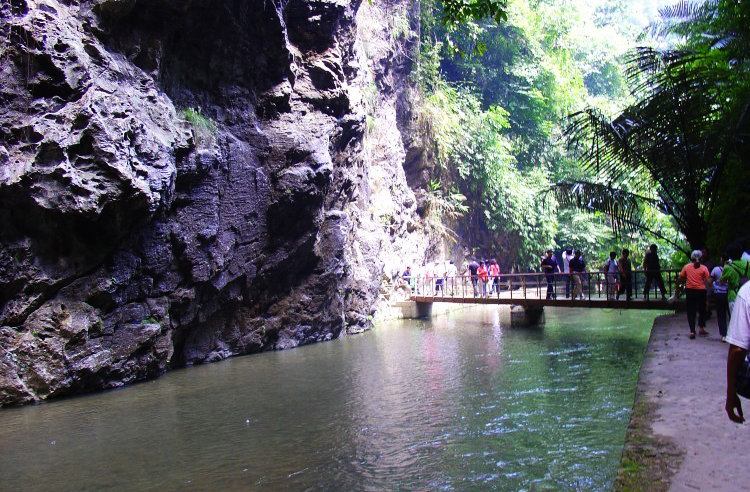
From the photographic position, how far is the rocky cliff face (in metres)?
10.9

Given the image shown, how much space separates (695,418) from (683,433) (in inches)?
20.5

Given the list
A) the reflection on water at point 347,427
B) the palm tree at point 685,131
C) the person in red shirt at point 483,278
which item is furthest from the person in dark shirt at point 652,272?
the person in red shirt at point 483,278

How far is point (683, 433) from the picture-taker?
17.2 feet

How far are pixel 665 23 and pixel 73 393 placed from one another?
2175 centimetres

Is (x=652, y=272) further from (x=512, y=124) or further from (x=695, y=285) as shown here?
(x=512, y=124)

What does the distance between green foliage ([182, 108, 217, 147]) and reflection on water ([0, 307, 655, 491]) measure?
5.80 meters

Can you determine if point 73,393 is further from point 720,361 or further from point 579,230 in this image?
point 579,230

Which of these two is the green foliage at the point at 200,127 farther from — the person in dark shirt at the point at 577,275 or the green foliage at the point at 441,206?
the green foliage at the point at 441,206

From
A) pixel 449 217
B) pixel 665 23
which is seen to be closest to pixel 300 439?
pixel 665 23

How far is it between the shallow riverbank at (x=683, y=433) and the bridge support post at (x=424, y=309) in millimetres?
16728

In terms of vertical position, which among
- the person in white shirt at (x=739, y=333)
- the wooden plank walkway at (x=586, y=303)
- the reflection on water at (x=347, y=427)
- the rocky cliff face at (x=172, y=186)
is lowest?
the reflection on water at (x=347, y=427)

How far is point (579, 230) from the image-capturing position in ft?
113

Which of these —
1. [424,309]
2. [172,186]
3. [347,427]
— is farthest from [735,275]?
[424,309]

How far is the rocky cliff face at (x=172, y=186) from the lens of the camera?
10.9 m
